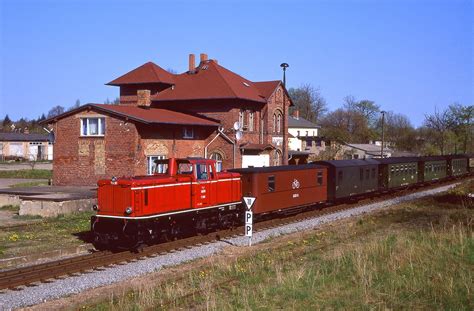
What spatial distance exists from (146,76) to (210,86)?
20.8ft

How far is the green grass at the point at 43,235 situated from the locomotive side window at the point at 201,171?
183 inches

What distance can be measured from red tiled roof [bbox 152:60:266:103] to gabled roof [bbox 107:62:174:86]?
1054mm

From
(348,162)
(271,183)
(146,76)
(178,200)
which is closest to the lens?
(178,200)

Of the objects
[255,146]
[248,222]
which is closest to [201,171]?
[248,222]

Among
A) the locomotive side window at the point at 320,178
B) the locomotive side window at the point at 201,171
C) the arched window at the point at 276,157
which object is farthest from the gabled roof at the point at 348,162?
the arched window at the point at 276,157

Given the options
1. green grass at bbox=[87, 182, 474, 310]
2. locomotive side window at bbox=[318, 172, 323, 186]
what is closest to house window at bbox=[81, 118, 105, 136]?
locomotive side window at bbox=[318, 172, 323, 186]

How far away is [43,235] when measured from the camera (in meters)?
18.7

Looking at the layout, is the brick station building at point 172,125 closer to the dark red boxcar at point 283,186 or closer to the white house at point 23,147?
the dark red boxcar at point 283,186

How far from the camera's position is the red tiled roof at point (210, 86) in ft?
138

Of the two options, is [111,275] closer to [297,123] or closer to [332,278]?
[332,278]

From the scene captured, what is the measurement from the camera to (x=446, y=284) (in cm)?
1045

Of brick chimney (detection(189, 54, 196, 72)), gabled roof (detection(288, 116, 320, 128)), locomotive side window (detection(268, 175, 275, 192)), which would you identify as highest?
brick chimney (detection(189, 54, 196, 72))

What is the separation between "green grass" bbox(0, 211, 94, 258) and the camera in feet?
53.2

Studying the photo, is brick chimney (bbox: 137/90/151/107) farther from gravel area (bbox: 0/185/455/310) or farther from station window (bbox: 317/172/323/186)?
gravel area (bbox: 0/185/455/310)
